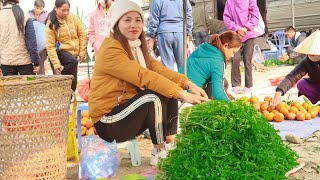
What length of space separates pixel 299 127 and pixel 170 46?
268 cm

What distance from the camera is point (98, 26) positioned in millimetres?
6113

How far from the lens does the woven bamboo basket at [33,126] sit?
8.32 feet

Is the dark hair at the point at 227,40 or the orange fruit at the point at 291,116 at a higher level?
the dark hair at the point at 227,40

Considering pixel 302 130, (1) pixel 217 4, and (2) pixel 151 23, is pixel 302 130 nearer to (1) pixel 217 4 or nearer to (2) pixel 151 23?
(2) pixel 151 23

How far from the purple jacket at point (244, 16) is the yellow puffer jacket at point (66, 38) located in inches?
102

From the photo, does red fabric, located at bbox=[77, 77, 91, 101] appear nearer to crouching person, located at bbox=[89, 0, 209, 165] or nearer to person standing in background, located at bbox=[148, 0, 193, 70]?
person standing in background, located at bbox=[148, 0, 193, 70]

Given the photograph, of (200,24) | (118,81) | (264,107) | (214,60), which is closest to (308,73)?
(264,107)

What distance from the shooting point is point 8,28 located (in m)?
4.99

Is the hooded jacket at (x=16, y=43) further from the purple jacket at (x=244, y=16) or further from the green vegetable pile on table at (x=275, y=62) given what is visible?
the green vegetable pile on table at (x=275, y=62)

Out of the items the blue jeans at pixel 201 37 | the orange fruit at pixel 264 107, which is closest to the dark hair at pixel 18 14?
the orange fruit at pixel 264 107

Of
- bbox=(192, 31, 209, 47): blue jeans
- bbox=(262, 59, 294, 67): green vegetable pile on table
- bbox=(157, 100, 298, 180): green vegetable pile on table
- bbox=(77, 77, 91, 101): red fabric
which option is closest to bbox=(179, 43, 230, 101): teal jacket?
bbox=(157, 100, 298, 180): green vegetable pile on table

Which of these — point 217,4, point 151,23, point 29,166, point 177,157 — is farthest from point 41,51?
point 217,4

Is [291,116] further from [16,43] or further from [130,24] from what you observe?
[16,43]

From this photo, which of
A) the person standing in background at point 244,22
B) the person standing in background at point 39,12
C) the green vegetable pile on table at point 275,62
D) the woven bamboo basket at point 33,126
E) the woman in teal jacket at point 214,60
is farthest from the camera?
the green vegetable pile on table at point 275,62
